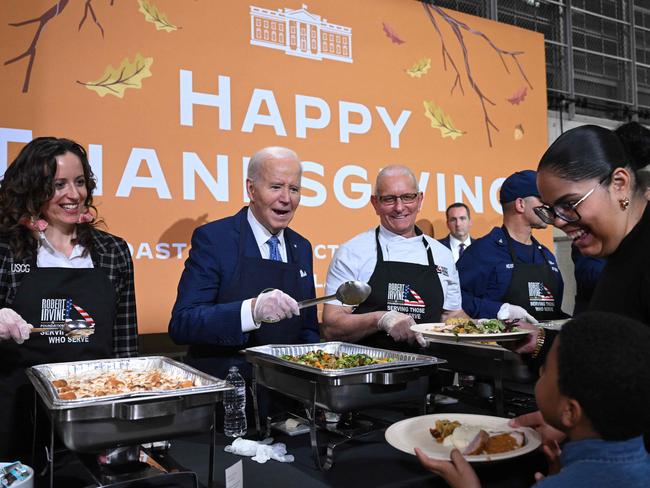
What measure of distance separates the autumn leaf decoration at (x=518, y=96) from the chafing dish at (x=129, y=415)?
442 centimetres

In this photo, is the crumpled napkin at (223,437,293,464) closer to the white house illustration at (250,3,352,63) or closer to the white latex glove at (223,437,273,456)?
the white latex glove at (223,437,273,456)

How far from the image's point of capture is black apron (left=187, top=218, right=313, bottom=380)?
215cm

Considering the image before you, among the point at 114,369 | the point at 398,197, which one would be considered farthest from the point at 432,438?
the point at 398,197

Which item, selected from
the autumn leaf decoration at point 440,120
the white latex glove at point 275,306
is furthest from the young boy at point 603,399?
the autumn leaf decoration at point 440,120

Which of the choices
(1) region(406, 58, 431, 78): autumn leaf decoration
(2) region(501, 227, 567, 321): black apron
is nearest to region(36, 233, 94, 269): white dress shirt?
(2) region(501, 227, 567, 321): black apron

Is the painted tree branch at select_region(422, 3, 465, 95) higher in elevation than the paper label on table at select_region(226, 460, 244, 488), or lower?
higher

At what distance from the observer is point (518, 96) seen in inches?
199

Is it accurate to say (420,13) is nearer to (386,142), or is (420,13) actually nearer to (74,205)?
(386,142)

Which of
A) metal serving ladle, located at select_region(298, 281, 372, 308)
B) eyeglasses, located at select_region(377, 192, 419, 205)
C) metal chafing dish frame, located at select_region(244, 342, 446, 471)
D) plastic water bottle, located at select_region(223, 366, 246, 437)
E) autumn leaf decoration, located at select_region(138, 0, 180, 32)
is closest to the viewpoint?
metal chafing dish frame, located at select_region(244, 342, 446, 471)

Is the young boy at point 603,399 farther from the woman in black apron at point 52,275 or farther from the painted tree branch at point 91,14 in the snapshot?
the painted tree branch at point 91,14

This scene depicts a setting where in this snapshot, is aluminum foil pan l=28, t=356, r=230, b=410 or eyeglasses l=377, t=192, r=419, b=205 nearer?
aluminum foil pan l=28, t=356, r=230, b=410

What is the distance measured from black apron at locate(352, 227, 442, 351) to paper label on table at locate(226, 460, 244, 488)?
52.7 inches

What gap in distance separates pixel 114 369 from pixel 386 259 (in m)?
1.41

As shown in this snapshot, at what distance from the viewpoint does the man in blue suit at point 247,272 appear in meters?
2.09
